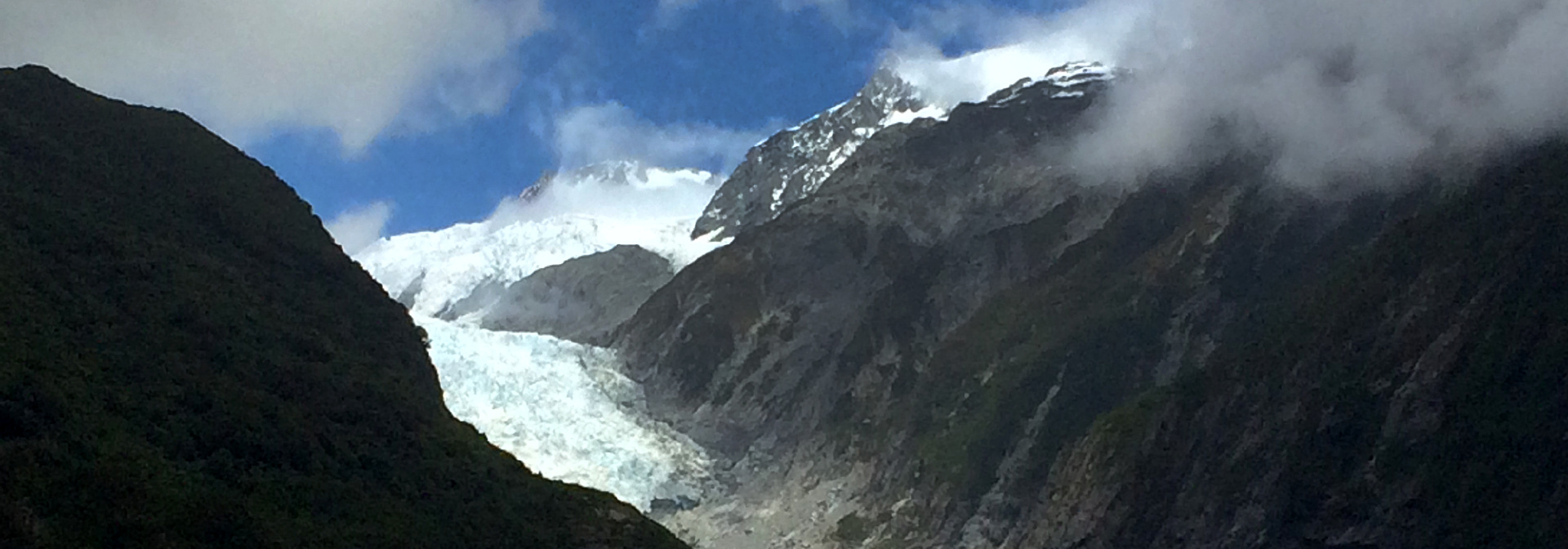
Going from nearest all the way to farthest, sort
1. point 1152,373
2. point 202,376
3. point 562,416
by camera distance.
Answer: point 202,376, point 1152,373, point 562,416

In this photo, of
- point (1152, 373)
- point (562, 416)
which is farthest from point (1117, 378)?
point (562, 416)

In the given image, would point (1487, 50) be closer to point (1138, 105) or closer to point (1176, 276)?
point (1176, 276)

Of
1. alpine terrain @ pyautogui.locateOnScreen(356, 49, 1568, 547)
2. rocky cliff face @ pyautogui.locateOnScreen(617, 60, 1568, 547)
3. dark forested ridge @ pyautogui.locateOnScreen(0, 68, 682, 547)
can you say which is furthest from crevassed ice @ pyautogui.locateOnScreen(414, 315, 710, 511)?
dark forested ridge @ pyautogui.locateOnScreen(0, 68, 682, 547)

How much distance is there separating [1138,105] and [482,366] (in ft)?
255

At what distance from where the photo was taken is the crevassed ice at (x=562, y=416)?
544 feet

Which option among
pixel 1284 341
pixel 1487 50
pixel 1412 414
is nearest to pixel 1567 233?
pixel 1412 414

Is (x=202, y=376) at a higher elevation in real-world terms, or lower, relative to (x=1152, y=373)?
lower

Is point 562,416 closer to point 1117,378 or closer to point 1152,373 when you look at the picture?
point 1117,378

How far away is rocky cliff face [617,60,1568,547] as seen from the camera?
104m

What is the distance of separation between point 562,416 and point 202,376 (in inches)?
3883

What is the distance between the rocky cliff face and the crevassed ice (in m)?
5.52

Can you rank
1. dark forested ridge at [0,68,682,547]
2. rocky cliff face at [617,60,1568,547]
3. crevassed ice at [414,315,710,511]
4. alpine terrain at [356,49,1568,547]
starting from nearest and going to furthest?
dark forested ridge at [0,68,682,547], rocky cliff face at [617,60,1568,547], alpine terrain at [356,49,1568,547], crevassed ice at [414,315,710,511]

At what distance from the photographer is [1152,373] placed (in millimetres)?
154375

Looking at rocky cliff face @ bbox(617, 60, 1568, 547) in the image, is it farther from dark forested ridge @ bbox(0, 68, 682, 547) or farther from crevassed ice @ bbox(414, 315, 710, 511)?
dark forested ridge @ bbox(0, 68, 682, 547)
